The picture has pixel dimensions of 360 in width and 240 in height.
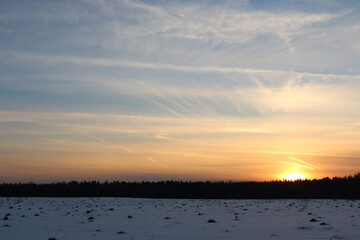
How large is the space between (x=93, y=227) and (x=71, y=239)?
5172 millimetres

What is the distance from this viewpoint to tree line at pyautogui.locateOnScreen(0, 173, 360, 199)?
104750mm

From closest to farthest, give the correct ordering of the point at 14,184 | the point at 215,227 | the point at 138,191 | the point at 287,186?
the point at 215,227
the point at 287,186
the point at 138,191
the point at 14,184

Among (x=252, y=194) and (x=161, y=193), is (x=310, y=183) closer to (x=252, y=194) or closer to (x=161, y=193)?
(x=252, y=194)

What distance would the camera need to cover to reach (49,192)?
378ft

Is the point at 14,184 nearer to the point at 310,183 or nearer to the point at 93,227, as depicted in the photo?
the point at 310,183

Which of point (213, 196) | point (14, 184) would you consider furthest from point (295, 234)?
point (14, 184)

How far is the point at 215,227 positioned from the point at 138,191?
10017cm

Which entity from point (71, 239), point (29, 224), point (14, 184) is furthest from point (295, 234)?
point (14, 184)

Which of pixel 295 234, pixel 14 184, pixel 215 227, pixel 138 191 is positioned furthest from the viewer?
pixel 14 184

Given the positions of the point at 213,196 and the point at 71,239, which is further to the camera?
the point at 213,196

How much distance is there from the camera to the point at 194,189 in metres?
118

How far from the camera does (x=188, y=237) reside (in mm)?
18016

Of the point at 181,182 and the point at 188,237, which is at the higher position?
the point at 181,182

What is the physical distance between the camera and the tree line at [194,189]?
344 feet
